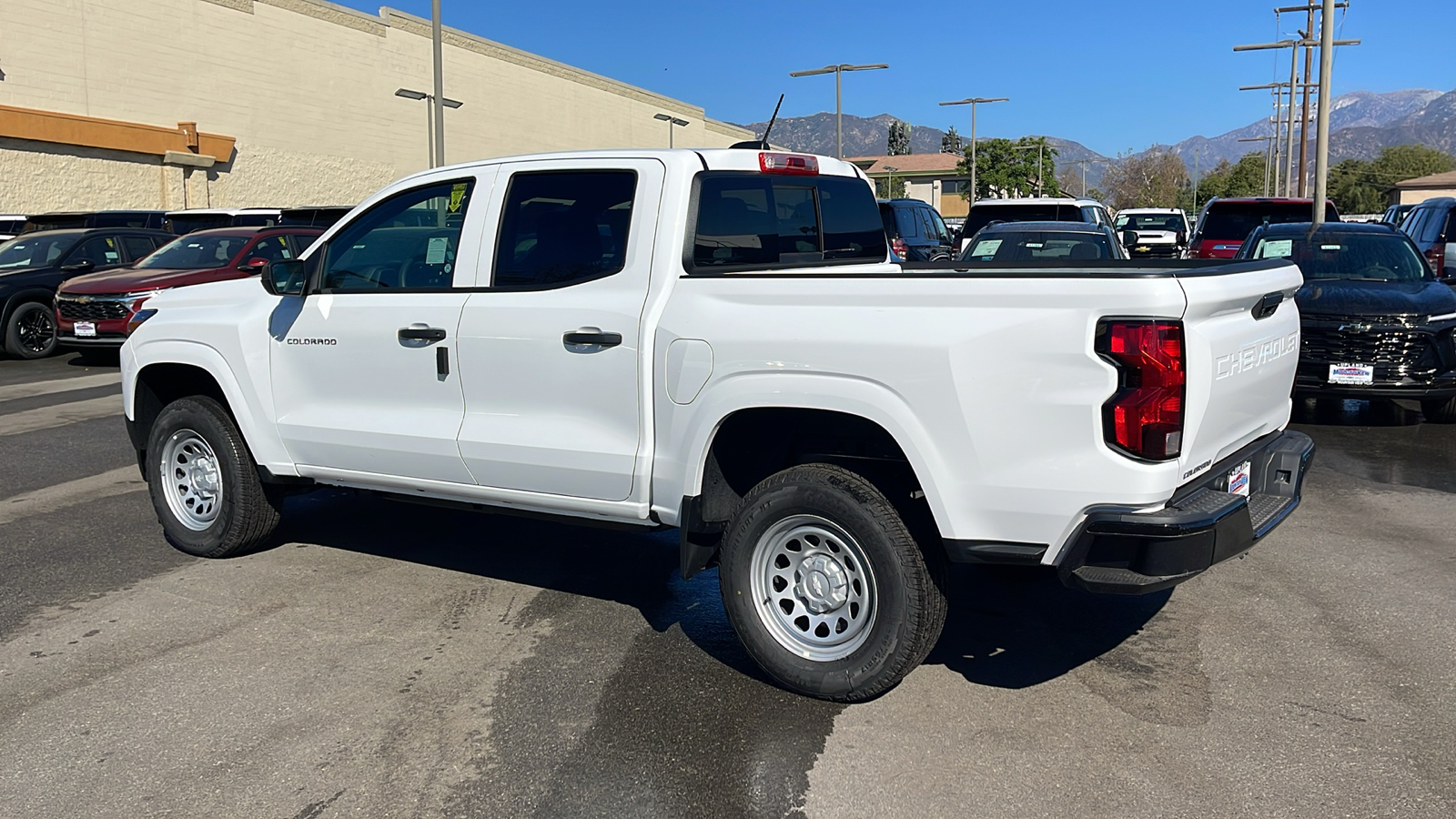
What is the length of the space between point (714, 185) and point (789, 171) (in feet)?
1.88

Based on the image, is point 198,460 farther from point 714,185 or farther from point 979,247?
point 979,247

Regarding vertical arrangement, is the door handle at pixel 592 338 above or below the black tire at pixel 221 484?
above

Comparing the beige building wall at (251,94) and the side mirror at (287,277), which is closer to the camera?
the side mirror at (287,277)

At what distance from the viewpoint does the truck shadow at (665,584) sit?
506 cm

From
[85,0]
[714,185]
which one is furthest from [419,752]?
[85,0]

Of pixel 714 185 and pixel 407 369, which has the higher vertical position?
pixel 714 185

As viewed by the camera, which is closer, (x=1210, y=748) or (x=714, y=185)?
Answer: (x=1210, y=748)

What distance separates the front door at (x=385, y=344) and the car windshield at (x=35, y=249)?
13.4 m

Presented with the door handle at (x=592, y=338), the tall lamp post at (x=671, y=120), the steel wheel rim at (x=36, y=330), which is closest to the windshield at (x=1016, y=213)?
the steel wheel rim at (x=36, y=330)

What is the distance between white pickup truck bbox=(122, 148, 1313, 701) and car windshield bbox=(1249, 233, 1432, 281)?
7.33 meters

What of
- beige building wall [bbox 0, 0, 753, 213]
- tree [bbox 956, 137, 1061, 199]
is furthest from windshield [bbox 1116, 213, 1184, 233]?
tree [bbox 956, 137, 1061, 199]

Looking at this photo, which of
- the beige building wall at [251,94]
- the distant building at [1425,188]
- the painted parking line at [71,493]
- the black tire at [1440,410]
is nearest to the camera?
the painted parking line at [71,493]

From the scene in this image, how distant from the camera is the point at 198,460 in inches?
257

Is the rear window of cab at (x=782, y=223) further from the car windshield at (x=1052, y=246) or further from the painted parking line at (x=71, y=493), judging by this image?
the car windshield at (x=1052, y=246)
